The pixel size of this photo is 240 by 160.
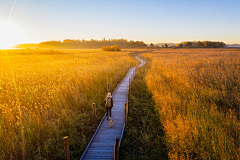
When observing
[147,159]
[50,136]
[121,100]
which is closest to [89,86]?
[121,100]

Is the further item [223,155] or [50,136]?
[50,136]

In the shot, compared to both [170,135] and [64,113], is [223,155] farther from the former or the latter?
[64,113]

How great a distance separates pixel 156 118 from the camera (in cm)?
762

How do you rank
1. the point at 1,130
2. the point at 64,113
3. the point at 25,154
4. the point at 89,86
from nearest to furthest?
the point at 25,154, the point at 1,130, the point at 64,113, the point at 89,86

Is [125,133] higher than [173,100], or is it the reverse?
[173,100]

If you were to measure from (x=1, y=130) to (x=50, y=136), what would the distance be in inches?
71.5

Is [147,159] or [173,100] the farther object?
[173,100]

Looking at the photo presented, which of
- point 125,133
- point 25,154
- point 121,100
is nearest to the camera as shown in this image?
point 25,154

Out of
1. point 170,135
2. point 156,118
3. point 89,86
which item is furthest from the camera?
point 89,86

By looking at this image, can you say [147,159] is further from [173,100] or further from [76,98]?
[76,98]

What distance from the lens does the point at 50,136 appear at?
18.4 feet

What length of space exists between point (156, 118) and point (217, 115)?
304cm

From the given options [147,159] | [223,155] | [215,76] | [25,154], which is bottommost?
[147,159]

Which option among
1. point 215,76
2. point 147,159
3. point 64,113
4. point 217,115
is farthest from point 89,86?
point 215,76
